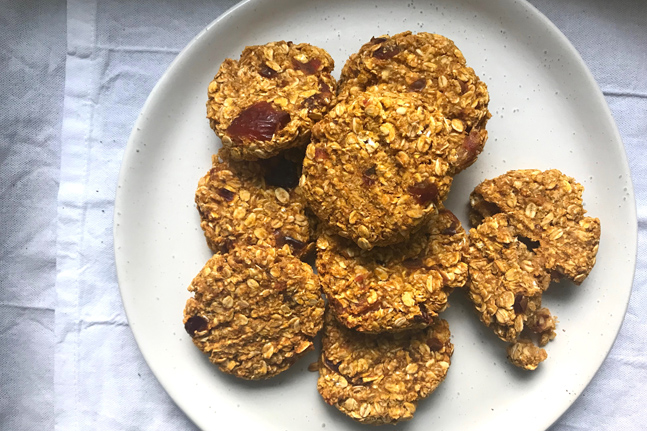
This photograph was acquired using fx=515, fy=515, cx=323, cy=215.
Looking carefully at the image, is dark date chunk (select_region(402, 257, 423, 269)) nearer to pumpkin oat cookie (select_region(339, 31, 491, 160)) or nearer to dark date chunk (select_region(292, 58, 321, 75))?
pumpkin oat cookie (select_region(339, 31, 491, 160))

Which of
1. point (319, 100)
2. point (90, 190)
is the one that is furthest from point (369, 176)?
point (90, 190)

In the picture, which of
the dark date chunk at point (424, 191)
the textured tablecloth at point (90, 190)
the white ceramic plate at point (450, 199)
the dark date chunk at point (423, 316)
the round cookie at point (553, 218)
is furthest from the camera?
the textured tablecloth at point (90, 190)

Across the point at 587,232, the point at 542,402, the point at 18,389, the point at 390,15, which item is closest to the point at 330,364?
the point at 542,402

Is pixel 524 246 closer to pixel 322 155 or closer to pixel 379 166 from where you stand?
pixel 379 166

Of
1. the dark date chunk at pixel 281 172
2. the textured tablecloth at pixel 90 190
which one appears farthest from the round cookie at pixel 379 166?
the textured tablecloth at pixel 90 190

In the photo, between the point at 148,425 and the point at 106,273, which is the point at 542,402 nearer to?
the point at 148,425

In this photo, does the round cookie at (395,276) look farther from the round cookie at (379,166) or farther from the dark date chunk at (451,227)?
the round cookie at (379,166)

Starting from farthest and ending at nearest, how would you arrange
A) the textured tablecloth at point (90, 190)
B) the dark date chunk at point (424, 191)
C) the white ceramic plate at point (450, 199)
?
the textured tablecloth at point (90, 190)
the white ceramic plate at point (450, 199)
the dark date chunk at point (424, 191)
